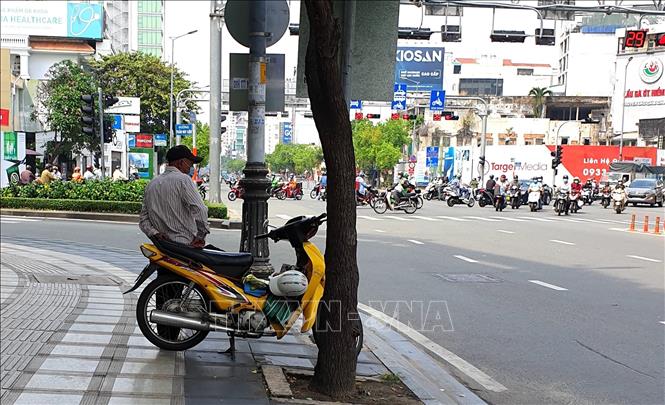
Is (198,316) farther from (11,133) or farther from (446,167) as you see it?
(446,167)

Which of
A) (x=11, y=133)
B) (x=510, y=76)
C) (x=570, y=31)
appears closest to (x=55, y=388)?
(x=11, y=133)

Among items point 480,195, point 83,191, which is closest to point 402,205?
point 480,195

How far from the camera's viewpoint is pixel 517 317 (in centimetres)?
828

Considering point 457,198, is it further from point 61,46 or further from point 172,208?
point 61,46

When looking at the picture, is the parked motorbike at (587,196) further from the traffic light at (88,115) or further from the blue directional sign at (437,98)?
the traffic light at (88,115)

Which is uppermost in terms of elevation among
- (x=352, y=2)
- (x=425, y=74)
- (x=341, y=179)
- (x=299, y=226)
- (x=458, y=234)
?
(x=425, y=74)

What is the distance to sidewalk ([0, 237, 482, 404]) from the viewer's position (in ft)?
15.5

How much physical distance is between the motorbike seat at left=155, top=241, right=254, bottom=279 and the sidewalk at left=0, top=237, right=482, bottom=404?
0.73 meters

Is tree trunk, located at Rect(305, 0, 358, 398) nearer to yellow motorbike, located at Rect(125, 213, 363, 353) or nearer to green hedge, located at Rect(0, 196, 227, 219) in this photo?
yellow motorbike, located at Rect(125, 213, 363, 353)

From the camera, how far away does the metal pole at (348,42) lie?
5.30 m

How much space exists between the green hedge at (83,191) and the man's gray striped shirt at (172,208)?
13790 millimetres

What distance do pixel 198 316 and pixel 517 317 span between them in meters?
4.27

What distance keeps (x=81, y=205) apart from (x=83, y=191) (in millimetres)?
718

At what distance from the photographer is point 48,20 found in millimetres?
70875
